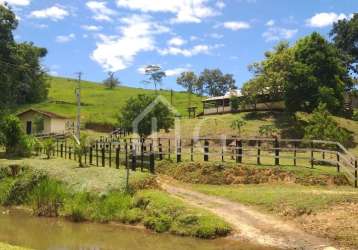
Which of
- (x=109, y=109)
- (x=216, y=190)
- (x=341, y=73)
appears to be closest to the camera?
(x=216, y=190)

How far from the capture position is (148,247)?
639 inches

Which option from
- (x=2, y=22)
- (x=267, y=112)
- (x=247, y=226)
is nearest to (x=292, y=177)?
(x=247, y=226)

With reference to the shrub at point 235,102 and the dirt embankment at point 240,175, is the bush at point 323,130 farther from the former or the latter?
the shrub at point 235,102

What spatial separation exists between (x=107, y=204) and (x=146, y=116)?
59.0ft

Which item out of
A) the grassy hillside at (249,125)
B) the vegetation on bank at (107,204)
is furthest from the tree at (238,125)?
the vegetation on bank at (107,204)

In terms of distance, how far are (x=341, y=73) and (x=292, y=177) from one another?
1136 inches

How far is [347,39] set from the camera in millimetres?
69125

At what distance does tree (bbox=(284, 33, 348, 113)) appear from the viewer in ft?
153

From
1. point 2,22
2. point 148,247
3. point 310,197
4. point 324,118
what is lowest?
point 148,247

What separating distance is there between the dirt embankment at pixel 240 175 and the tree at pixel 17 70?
1291 inches

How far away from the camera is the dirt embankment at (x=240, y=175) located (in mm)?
23375

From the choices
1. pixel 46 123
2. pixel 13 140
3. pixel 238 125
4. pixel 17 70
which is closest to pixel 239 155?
pixel 13 140

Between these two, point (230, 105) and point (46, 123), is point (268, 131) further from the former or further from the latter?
point (46, 123)

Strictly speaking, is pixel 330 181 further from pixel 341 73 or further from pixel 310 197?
pixel 341 73
